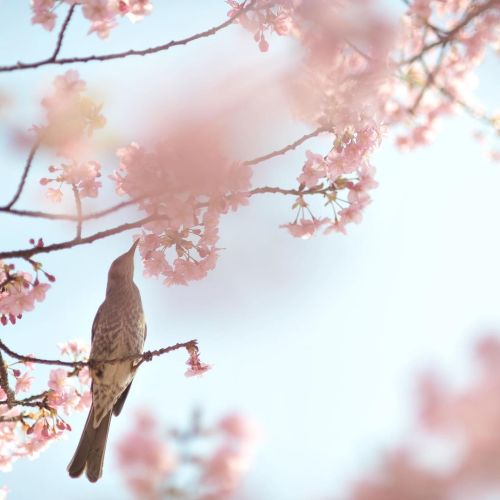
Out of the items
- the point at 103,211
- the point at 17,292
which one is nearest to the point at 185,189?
the point at 103,211

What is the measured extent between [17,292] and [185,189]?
1042 mm

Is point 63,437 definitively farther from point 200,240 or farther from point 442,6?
point 442,6

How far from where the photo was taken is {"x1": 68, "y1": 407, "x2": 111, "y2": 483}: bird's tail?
463 centimetres

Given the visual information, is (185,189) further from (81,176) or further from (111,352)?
(111,352)

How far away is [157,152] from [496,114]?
3.70 metres

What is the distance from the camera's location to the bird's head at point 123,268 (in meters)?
5.33

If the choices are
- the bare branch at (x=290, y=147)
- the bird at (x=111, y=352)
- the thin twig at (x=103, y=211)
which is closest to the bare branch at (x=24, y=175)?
the thin twig at (x=103, y=211)

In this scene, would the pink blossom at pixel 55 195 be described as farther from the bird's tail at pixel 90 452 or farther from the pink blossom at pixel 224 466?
the pink blossom at pixel 224 466

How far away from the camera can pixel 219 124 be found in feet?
8.34

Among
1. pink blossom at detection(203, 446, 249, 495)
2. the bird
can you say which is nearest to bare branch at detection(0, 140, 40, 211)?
the bird

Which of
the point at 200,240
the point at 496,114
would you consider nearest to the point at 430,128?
the point at 496,114

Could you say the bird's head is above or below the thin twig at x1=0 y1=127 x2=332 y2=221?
above

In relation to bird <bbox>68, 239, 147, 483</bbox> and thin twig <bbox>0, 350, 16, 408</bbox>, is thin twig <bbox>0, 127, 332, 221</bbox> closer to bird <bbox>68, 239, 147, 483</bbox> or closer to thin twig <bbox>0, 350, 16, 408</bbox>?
thin twig <bbox>0, 350, 16, 408</bbox>

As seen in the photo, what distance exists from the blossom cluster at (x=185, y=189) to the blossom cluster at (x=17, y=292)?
1.96ft
